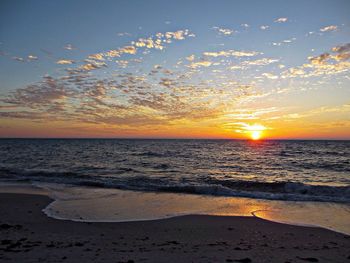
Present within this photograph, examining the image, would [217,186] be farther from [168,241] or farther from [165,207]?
[168,241]

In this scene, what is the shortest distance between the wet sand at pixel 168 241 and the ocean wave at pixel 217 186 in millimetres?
5787

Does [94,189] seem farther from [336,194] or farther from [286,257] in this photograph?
[336,194]

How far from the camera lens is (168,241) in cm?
748

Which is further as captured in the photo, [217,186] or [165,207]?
[217,186]

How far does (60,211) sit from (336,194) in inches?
560

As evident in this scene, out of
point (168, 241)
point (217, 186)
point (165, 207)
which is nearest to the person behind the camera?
point (168, 241)

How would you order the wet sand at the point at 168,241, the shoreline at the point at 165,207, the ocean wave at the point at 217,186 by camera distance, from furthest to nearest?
the ocean wave at the point at 217,186 < the shoreline at the point at 165,207 < the wet sand at the point at 168,241

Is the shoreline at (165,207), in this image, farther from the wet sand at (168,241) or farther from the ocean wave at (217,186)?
the ocean wave at (217,186)

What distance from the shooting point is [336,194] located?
15477 mm

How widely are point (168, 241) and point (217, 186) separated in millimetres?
9560

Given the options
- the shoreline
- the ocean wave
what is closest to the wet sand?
the shoreline

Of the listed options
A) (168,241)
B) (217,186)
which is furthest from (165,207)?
(217,186)

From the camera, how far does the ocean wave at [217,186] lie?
49.4 feet

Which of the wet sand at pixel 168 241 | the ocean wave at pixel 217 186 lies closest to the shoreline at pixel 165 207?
the wet sand at pixel 168 241
